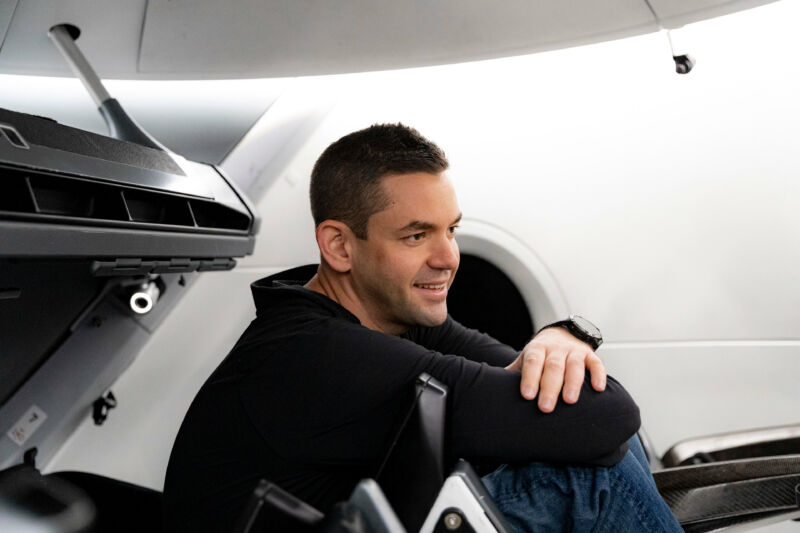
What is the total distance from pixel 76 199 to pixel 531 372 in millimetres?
707

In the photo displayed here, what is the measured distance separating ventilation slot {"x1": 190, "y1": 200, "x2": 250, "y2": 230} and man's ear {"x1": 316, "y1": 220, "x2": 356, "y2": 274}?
250mm

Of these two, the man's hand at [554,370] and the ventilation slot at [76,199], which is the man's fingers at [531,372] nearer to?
the man's hand at [554,370]

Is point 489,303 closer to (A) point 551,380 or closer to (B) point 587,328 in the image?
(B) point 587,328

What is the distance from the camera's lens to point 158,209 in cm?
135

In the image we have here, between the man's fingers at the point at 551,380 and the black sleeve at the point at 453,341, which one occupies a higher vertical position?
the black sleeve at the point at 453,341

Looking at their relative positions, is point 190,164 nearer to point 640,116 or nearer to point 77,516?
point 77,516

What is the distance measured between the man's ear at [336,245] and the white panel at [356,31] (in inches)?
16.8

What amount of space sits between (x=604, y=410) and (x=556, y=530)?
0.18 metres

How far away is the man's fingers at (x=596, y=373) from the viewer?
3.69ft

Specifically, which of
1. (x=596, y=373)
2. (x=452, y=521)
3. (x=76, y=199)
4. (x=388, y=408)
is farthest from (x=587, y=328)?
(x=76, y=199)

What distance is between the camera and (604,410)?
110cm

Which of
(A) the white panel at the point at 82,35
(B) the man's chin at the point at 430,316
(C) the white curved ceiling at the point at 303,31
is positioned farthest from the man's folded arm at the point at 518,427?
(A) the white panel at the point at 82,35

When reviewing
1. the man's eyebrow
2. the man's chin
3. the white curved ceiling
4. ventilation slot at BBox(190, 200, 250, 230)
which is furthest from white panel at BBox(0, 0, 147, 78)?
the man's chin

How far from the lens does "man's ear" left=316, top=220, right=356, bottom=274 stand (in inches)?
54.3
